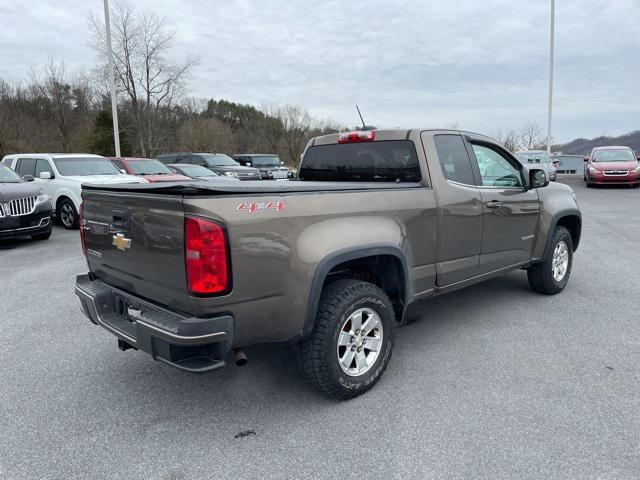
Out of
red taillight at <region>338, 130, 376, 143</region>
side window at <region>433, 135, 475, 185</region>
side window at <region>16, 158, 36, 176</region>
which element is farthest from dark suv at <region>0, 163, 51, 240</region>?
side window at <region>433, 135, 475, 185</region>

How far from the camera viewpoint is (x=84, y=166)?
1114cm

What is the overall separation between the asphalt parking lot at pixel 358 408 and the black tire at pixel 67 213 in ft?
20.0

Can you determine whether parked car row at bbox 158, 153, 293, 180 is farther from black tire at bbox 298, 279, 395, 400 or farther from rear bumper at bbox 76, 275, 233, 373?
rear bumper at bbox 76, 275, 233, 373

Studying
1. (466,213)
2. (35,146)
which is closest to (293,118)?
(35,146)

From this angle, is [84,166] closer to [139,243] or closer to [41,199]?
[41,199]

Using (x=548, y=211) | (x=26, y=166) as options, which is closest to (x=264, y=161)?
(x=26, y=166)

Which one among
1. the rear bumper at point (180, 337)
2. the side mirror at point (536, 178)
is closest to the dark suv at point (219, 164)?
the side mirror at point (536, 178)

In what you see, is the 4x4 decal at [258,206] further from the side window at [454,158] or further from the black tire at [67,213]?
the black tire at [67,213]

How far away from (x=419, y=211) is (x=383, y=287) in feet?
2.07

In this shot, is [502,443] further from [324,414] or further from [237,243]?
[237,243]

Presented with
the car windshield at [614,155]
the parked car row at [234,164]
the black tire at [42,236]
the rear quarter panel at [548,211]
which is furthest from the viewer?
the car windshield at [614,155]

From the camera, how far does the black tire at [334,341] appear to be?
9.70 feet

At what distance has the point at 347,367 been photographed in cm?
316

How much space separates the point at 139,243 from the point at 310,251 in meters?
1.01
